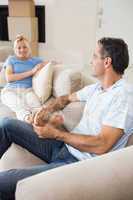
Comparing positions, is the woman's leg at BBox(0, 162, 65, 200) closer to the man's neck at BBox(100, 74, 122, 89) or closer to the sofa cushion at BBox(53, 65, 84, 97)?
the man's neck at BBox(100, 74, 122, 89)

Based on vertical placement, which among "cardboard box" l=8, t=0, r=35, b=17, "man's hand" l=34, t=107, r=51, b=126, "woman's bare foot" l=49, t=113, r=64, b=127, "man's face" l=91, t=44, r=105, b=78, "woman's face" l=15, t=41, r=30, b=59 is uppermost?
"cardboard box" l=8, t=0, r=35, b=17

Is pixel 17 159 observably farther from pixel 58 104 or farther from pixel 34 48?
pixel 34 48

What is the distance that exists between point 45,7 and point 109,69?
141 inches

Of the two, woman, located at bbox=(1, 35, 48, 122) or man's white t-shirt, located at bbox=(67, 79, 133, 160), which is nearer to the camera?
man's white t-shirt, located at bbox=(67, 79, 133, 160)

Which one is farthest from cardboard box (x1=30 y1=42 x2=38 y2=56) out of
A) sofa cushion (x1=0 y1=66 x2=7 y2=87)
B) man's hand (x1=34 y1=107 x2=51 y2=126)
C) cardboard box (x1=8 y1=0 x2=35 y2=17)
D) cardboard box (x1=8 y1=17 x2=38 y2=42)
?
man's hand (x1=34 y1=107 x2=51 y2=126)

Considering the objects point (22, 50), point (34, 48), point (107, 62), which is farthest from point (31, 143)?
point (34, 48)

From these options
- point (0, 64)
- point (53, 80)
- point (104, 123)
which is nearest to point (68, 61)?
point (0, 64)

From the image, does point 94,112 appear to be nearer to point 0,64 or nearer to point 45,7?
point 0,64

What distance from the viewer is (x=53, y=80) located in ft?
7.94

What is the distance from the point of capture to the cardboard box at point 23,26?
4.31m

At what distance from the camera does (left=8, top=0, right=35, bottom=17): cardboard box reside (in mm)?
4223

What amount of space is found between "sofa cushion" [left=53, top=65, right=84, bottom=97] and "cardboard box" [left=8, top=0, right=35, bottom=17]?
2271 millimetres

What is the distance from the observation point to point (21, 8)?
14.0 feet

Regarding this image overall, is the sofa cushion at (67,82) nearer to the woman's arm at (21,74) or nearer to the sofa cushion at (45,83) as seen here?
the sofa cushion at (45,83)
